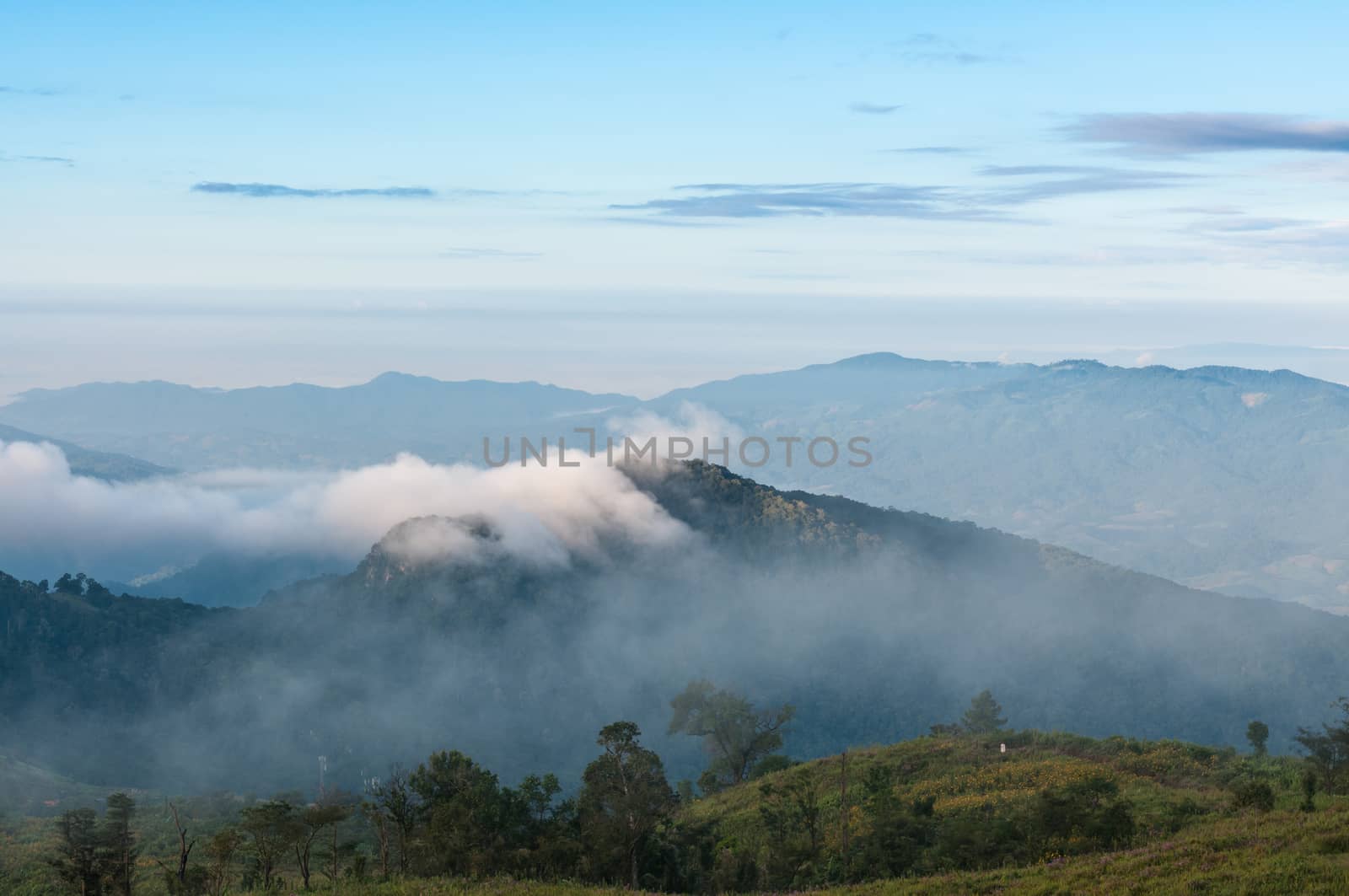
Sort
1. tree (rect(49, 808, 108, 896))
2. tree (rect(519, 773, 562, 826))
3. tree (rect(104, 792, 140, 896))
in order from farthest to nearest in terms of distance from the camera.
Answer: tree (rect(519, 773, 562, 826)), tree (rect(104, 792, 140, 896)), tree (rect(49, 808, 108, 896))

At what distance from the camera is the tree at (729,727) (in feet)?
405

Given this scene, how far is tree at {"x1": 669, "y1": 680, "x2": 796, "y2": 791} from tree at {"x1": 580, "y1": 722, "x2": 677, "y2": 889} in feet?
182

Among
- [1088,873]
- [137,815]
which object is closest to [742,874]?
[1088,873]

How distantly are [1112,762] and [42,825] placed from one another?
8923cm

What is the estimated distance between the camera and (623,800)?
6006 cm

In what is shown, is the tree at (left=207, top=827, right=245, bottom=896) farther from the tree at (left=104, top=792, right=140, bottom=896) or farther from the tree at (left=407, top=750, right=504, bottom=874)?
the tree at (left=407, top=750, right=504, bottom=874)

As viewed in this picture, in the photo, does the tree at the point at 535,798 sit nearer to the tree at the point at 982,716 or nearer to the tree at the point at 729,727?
the tree at the point at 729,727

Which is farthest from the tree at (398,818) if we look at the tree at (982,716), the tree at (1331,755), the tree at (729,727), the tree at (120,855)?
the tree at (982,716)

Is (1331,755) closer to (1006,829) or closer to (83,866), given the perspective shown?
(1006,829)

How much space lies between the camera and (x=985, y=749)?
82500 mm

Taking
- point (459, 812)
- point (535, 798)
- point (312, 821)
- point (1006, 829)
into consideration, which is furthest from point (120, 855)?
point (1006, 829)

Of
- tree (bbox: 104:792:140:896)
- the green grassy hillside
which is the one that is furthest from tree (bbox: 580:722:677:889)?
tree (bbox: 104:792:140:896)

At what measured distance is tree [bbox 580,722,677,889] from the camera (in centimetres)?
5834

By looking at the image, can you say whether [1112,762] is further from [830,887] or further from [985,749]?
[830,887]
